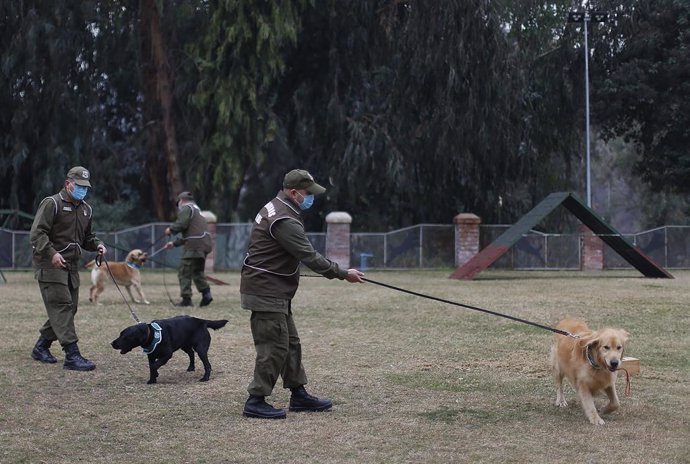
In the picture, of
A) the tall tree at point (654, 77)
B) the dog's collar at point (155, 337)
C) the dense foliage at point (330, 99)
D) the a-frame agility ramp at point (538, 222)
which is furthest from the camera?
the tall tree at point (654, 77)

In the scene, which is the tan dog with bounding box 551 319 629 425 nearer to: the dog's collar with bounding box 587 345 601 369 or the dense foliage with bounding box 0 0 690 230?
the dog's collar with bounding box 587 345 601 369

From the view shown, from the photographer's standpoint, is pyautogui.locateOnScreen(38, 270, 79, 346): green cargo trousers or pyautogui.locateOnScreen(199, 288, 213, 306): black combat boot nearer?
pyautogui.locateOnScreen(38, 270, 79, 346): green cargo trousers

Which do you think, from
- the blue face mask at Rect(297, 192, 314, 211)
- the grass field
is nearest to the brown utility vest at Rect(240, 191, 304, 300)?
the blue face mask at Rect(297, 192, 314, 211)

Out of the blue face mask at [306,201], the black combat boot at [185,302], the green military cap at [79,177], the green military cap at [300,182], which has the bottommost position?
the black combat boot at [185,302]

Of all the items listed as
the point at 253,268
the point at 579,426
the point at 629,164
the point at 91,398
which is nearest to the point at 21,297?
the point at 91,398

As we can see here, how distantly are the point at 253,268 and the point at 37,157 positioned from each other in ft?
77.9

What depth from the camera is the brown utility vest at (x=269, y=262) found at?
7.68 meters

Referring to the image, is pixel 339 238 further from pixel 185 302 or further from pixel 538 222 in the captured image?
pixel 185 302

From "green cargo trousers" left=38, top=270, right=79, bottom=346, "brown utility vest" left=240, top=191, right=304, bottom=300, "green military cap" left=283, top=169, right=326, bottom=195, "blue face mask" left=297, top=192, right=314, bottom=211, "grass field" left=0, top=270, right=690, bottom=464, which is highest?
"green military cap" left=283, top=169, right=326, bottom=195

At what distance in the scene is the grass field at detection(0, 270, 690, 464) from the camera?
6.72 metres

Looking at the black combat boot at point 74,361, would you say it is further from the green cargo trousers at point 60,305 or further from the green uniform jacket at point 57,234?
the green uniform jacket at point 57,234

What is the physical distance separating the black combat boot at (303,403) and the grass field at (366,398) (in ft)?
0.33

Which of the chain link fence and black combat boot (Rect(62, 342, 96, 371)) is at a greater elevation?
the chain link fence

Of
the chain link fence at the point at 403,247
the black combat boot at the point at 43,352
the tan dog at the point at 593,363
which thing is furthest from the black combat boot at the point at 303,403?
the chain link fence at the point at 403,247
